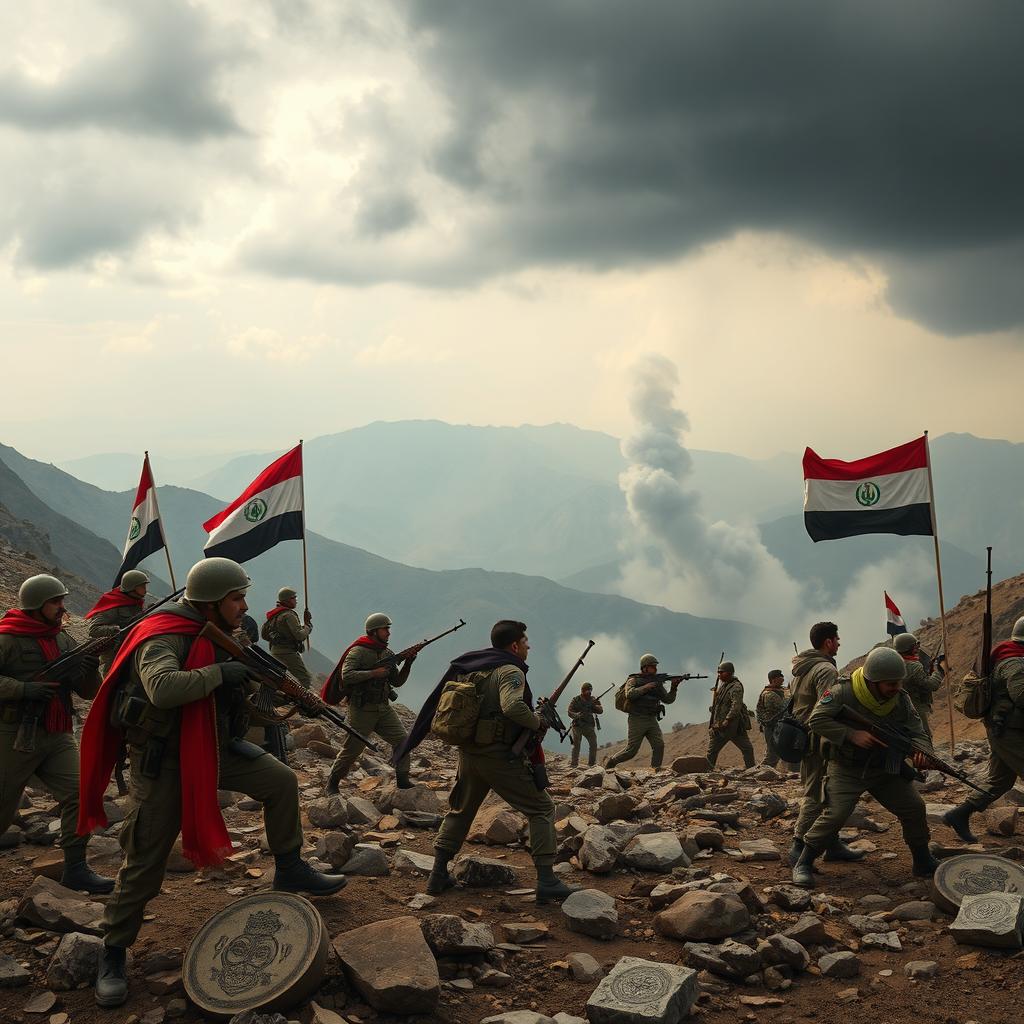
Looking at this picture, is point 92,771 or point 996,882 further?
point 996,882

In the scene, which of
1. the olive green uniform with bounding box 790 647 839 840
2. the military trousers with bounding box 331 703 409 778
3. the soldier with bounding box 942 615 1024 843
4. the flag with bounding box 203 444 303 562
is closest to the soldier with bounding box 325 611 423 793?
the military trousers with bounding box 331 703 409 778

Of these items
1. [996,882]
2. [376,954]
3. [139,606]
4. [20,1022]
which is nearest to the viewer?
[20,1022]

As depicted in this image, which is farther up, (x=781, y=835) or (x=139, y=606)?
(x=139, y=606)

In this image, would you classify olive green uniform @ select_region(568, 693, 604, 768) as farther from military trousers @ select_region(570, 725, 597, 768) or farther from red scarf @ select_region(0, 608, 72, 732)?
red scarf @ select_region(0, 608, 72, 732)

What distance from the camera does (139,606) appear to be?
10.5m

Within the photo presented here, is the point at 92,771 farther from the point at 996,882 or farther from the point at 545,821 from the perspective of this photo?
the point at 996,882

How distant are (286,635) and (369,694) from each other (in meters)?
3.26

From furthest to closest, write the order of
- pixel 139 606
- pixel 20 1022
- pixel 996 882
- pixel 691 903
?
1. pixel 139 606
2. pixel 996 882
3. pixel 691 903
4. pixel 20 1022

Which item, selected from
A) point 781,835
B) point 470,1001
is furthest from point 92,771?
point 781,835

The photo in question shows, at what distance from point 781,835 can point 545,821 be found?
3.56 metres

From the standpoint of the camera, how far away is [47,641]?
670 centimetres

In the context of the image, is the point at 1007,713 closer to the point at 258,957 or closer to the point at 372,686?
the point at 258,957

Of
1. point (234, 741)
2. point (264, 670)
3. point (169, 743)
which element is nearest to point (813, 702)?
point (264, 670)

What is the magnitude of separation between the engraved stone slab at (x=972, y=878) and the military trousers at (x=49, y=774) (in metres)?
5.99
